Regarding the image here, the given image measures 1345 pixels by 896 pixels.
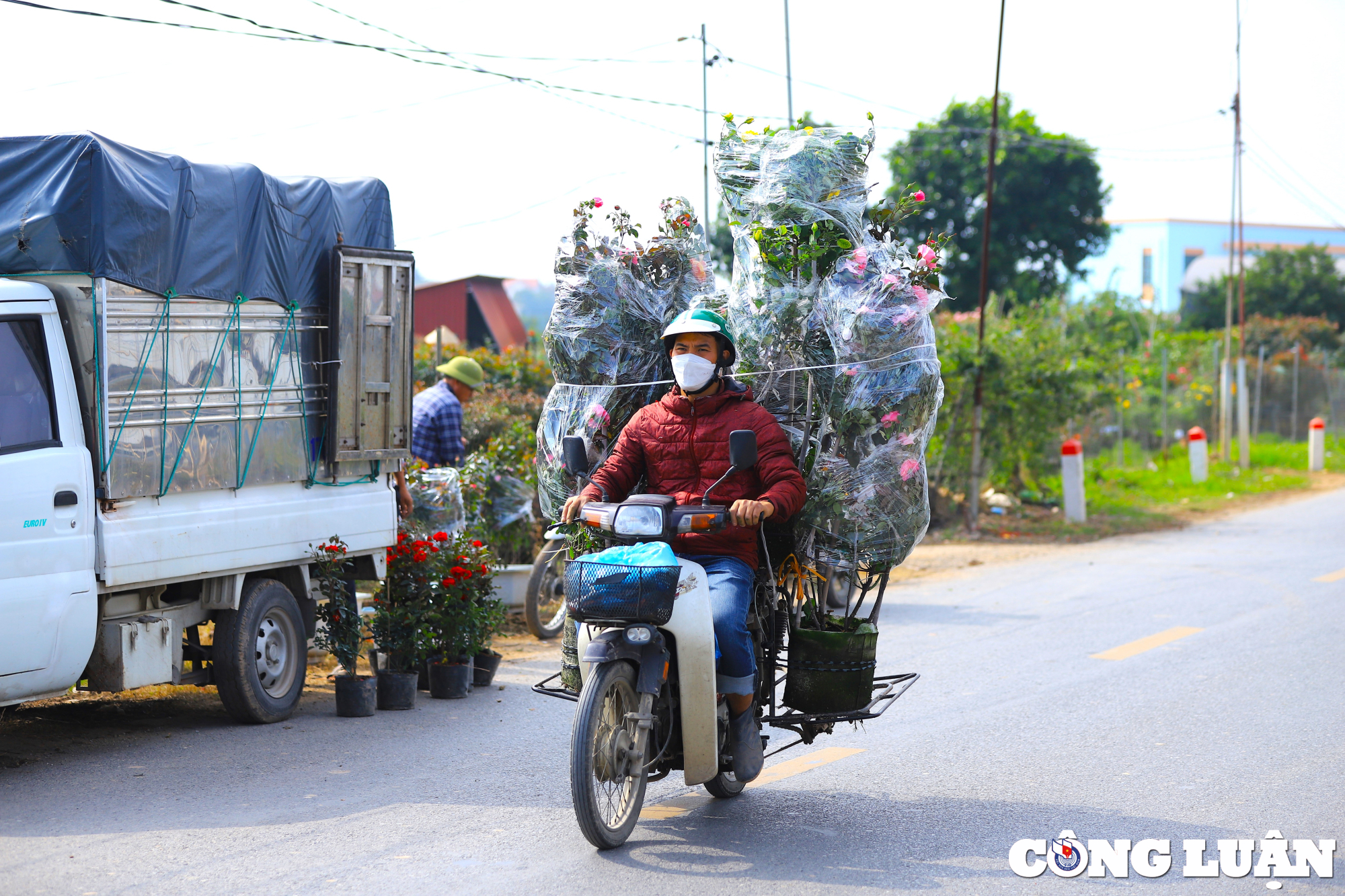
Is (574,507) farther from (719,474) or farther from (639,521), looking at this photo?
(719,474)

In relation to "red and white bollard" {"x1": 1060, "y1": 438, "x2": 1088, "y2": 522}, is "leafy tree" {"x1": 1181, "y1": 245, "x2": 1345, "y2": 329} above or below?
above

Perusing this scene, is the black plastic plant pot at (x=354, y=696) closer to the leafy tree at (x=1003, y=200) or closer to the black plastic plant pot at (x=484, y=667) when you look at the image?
the black plastic plant pot at (x=484, y=667)

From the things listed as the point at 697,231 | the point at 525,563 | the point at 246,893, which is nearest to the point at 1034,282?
the point at 525,563

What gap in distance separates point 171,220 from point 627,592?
11.8 ft

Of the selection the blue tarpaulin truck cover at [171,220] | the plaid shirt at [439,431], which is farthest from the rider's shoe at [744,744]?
the plaid shirt at [439,431]

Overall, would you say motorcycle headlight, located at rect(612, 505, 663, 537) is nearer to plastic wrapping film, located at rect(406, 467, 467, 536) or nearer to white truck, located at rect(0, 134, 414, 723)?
white truck, located at rect(0, 134, 414, 723)

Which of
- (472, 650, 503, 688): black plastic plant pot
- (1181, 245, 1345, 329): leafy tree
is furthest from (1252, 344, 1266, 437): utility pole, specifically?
(472, 650, 503, 688): black plastic plant pot

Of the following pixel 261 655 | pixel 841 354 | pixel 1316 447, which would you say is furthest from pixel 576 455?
pixel 1316 447

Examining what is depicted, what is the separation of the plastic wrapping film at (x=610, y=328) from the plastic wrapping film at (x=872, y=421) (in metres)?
0.98

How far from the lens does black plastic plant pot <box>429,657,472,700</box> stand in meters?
8.05

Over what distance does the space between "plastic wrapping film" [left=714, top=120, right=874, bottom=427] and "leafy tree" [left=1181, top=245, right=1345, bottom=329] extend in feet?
166

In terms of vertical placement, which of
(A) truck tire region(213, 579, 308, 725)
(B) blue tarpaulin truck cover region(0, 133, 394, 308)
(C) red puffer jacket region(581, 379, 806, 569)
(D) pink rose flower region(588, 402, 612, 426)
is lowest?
(A) truck tire region(213, 579, 308, 725)

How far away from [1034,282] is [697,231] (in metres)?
33.8

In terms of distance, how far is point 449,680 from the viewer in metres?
8.05
